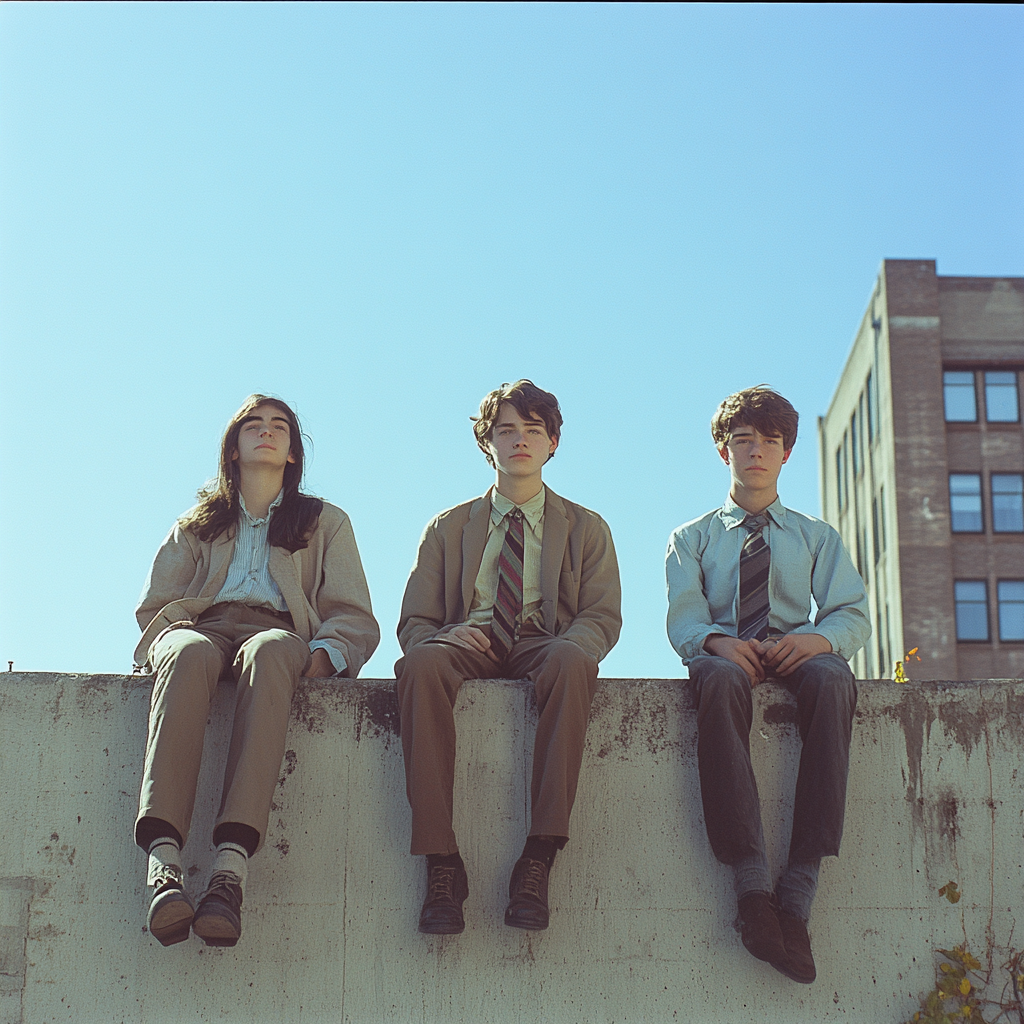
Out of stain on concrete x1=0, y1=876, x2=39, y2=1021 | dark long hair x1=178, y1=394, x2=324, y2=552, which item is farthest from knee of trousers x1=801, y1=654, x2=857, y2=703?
stain on concrete x1=0, y1=876, x2=39, y2=1021

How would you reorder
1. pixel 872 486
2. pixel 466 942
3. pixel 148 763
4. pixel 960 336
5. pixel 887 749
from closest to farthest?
pixel 148 763 < pixel 466 942 < pixel 887 749 < pixel 960 336 < pixel 872 486

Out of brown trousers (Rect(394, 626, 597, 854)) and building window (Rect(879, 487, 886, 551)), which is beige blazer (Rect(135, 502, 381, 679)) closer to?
brown trousers (Rect(394, 626, 597, 854))

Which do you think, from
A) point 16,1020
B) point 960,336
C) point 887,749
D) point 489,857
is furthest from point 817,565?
point 960,336

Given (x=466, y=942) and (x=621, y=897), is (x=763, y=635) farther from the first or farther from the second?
(x=466, y=942)

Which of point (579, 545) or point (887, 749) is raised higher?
point (579, 545)

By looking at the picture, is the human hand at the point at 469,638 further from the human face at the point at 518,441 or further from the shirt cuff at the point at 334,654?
the human face at the point at 518,441

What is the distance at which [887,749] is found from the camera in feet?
16.2

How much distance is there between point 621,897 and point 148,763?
1.78 metres

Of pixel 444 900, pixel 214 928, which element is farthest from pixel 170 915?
pixel 444 900

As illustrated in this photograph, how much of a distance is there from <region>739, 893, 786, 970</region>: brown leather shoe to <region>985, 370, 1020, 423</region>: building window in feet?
112

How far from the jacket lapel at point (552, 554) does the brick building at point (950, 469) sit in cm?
3037

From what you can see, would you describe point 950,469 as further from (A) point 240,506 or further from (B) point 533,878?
(B) point 533,878

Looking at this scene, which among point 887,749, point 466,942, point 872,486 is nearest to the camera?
point 466,942

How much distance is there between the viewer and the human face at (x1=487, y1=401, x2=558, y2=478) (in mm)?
5227
